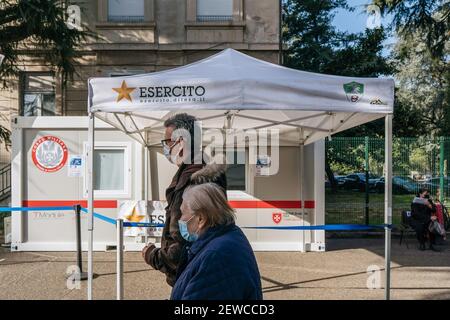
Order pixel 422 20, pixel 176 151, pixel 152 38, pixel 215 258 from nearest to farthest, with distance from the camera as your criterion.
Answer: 1. pixel 215 258
2. pixel 176 151
3. pixel 422 20
4. pixel 152 38

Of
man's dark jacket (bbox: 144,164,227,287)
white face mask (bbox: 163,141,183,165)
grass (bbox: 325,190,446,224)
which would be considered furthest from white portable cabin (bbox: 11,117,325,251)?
man's dark jacket (bbox: 144,164,227,287)

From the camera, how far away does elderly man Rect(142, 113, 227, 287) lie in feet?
11.0

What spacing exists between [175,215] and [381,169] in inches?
459

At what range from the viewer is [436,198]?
45.2ft

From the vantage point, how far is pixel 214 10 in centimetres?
1761

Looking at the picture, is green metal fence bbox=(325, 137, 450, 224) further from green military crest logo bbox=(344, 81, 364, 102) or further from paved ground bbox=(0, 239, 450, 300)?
green military crest logo bbox=(344, 81, 364, 102)

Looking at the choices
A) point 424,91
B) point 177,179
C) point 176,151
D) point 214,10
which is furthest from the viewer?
point 424,91

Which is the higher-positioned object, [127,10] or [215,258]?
[127,10]

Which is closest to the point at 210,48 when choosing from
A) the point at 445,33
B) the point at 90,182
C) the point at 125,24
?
the point at 125,24

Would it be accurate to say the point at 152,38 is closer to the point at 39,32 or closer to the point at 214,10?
the point at 214,10

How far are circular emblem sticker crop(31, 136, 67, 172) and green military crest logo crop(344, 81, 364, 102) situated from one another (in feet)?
20.1

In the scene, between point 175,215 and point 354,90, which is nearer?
point 175,215

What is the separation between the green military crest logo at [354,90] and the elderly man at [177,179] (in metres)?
2.16

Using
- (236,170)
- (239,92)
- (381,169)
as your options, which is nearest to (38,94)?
(236,170)
